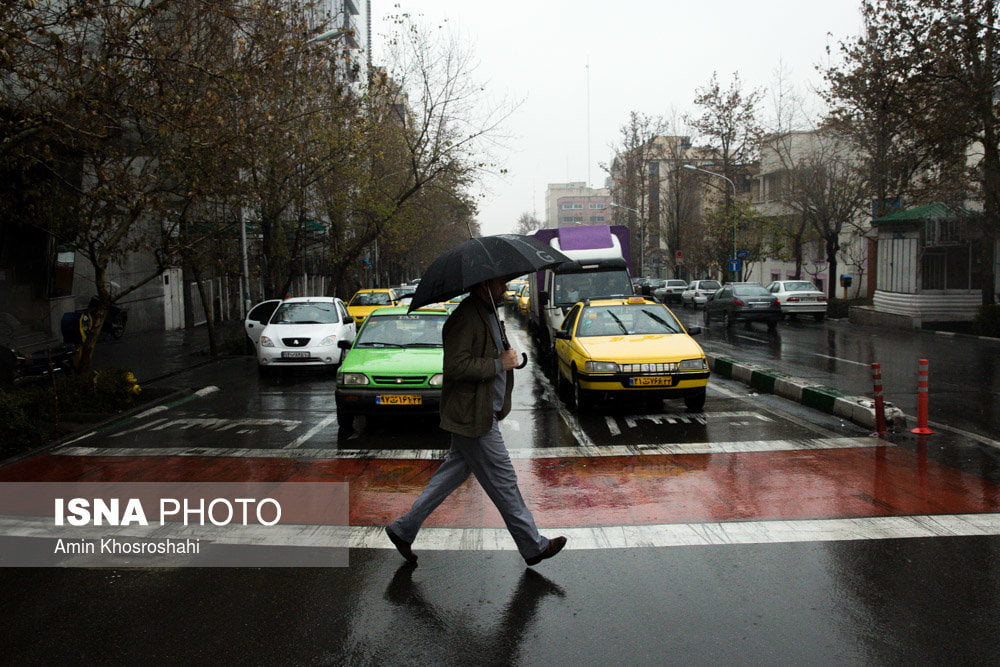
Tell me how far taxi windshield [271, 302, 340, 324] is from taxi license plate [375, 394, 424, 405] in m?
7.95

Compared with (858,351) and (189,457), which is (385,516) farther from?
(858,351)

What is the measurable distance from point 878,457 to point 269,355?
11.4 m

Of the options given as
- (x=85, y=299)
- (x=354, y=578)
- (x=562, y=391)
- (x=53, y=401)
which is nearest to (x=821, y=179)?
(x=562, y=391)

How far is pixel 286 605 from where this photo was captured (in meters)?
4.59

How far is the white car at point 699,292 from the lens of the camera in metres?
43.3

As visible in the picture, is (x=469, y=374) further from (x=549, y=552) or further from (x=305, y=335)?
(x=305, y=335)

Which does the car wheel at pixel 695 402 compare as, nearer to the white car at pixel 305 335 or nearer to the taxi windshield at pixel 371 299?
the white car at pixel 305 335

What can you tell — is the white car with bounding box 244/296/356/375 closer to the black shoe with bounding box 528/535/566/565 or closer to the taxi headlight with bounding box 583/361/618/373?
the taxi headlight with bounding box 583/361/618/373

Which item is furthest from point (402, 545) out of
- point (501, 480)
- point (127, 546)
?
point (127, 546)

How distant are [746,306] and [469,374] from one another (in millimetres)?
22906

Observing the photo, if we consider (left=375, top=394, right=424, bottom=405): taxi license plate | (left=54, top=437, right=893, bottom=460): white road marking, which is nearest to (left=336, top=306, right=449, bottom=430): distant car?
(left=375, top=394, right=424, bottom=405): taxi license plate

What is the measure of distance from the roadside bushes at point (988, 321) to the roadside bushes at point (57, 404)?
851 inches

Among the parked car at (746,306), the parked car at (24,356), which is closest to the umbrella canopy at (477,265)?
the parked car at (24,356)

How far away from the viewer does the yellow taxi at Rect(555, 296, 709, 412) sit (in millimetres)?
10383
